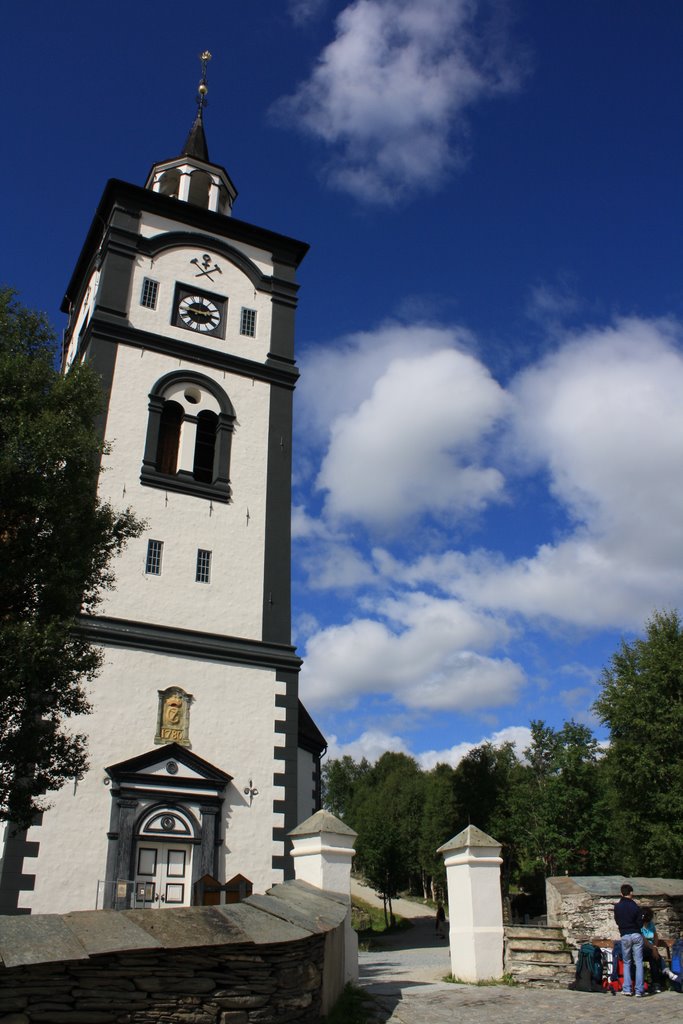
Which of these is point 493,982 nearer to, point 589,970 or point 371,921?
point 589,970

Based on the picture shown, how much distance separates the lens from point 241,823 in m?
17.3

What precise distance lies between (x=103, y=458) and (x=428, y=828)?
4136 centimetres

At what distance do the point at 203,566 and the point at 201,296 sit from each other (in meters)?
8.57

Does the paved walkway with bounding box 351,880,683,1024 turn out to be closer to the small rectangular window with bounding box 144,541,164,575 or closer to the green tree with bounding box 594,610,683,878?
the small rectangular window with bounding box 144,541,164,575

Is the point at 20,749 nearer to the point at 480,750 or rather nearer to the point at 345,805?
the point at 480,750

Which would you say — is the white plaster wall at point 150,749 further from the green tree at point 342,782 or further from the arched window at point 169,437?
the green tree at point 342,782

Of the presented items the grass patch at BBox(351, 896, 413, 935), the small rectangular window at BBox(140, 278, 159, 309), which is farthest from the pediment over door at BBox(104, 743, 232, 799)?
the grass patch at BBox(351, 896, 413, 935)

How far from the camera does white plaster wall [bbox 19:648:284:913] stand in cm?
1534

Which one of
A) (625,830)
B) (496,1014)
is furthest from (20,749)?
(625,830)

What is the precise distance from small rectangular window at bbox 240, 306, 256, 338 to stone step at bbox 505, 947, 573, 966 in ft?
58.5

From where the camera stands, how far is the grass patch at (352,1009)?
710 cm

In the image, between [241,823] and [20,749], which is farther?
[241,823]

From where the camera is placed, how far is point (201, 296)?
2359 centimetres

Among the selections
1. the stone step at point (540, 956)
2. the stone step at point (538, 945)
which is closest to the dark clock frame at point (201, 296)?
the stone step at point (538, 945)
